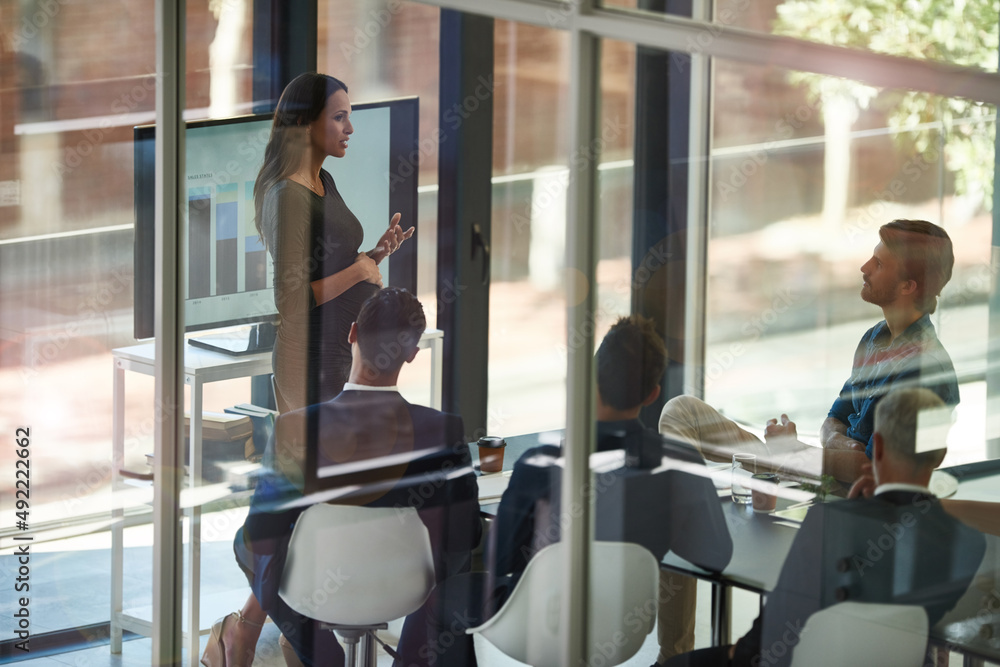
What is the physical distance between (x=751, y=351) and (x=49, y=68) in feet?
7.88

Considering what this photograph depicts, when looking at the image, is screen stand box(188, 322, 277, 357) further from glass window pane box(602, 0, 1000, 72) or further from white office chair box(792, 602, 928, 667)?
white office chair box(792, 602, 928, 667)

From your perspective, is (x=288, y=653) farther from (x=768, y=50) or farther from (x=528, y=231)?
(x=768, y=50)

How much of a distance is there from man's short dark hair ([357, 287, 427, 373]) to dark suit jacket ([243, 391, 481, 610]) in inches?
3.6

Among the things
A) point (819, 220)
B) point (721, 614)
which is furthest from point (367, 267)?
point (721, 614)

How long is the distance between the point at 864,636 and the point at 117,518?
2.45m

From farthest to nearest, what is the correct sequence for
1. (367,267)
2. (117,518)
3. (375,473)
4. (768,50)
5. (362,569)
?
1. (117,518)
2. (367,267)
3. (375,473)
4. (362,569)
5. (768,50)

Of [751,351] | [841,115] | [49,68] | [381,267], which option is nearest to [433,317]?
[381,267]

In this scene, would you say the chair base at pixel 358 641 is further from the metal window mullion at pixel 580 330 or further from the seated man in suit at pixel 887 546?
the seated man in suit at pixel 887 546

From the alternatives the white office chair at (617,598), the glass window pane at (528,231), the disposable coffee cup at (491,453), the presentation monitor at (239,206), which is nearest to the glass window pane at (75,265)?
the presentation monitor at (239,206)

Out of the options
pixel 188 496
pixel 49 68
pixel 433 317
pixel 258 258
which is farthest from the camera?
pixel 49 68

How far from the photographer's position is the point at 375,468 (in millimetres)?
2486

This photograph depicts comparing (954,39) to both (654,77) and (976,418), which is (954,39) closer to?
(654,77)

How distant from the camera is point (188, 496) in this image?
285cm

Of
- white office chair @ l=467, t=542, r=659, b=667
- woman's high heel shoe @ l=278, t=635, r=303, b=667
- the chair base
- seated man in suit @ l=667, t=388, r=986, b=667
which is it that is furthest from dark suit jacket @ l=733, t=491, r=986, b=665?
woman's high heel shoe @ l=278, t=635, r=303, b=667
